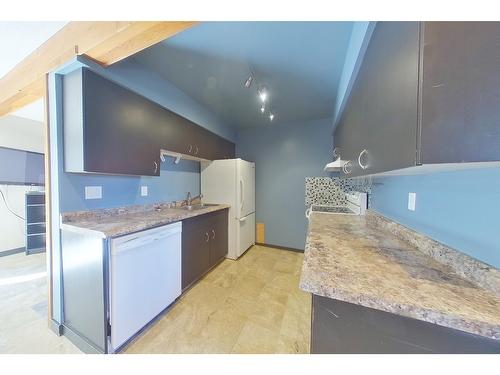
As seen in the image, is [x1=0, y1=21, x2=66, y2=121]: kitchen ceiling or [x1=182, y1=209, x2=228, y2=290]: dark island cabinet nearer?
[x1=0, y1=21, x2=66, y2=121]: kitchen ceiling

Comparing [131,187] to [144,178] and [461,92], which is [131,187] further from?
[461,92]

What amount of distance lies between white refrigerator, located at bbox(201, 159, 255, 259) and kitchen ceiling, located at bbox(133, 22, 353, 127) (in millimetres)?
943

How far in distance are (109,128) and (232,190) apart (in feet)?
5.69

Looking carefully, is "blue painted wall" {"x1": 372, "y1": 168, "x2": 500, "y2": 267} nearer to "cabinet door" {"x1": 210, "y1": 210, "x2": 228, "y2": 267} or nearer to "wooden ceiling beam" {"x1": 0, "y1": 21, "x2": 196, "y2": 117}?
"wooden ceiling beam" {"x1": 0, "y1": 21, "x2": 196, "y2": 117}

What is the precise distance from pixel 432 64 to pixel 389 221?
44.3 inches

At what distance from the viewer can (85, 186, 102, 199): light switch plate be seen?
152cm

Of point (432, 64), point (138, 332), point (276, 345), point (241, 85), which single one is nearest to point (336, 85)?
point (241, 85)

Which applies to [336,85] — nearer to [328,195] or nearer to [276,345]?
[328,195]

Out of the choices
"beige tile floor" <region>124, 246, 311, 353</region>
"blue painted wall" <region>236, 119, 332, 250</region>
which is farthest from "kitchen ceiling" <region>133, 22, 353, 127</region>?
"beige tile floor" <region>124, 246, 311, 353</region>

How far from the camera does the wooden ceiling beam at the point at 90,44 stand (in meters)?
1.09

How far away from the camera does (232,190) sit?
112 inches

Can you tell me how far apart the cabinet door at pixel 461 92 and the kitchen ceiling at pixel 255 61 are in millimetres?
1078

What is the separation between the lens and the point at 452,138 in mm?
470

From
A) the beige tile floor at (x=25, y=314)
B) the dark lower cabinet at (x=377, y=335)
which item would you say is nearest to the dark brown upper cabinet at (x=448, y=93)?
the dark lower cabinet at (x=377, y=335)
